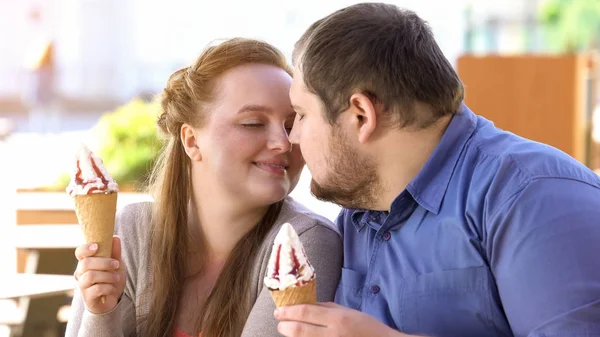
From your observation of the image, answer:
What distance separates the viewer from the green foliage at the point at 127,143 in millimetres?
6965

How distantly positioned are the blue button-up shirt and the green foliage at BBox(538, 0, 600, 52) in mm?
15305

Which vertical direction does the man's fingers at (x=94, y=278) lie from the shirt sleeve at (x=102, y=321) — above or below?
above

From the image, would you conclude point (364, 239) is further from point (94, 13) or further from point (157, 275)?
point (94, 13)

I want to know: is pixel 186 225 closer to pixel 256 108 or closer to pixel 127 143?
pixel 256 108

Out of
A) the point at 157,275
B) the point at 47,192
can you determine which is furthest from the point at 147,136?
the point at 157,275

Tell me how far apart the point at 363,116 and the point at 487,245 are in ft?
1.38

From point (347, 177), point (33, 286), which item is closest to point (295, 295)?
point (347, 177)

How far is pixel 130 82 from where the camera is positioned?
21578mm

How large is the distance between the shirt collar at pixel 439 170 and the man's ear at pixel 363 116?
162 millimetres

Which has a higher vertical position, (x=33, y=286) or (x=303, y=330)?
(x=303, y=330)

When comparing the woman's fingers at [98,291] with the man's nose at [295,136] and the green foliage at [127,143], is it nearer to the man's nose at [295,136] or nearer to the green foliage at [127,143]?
the man's nose at [295,136]

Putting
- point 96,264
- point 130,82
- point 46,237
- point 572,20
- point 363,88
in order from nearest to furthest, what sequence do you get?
point 363,88 → point 96,264 → point 46,237 → point 572,20 → point 130,82

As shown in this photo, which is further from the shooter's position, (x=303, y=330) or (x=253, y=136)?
(x=253, y=136)

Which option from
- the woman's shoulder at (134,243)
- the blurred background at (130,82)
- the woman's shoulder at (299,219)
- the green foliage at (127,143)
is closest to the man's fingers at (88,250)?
the blurred background at (130,82)
